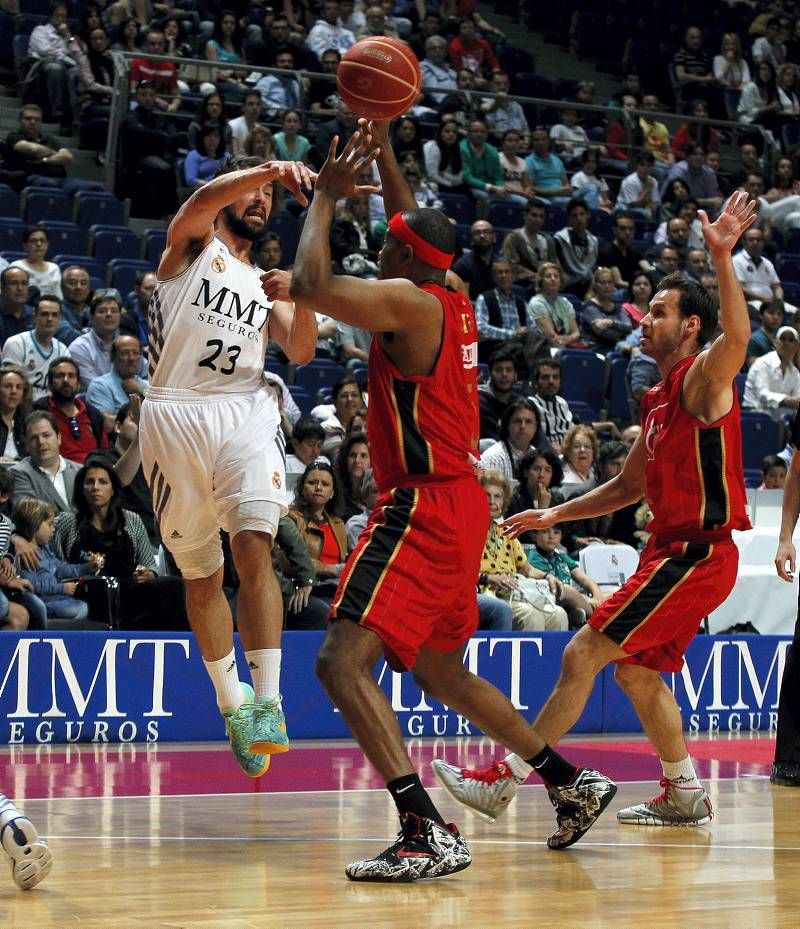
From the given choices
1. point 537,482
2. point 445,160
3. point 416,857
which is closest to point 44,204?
point 445,160

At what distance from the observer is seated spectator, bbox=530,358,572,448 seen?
1198 centimetres

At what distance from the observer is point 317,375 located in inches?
492

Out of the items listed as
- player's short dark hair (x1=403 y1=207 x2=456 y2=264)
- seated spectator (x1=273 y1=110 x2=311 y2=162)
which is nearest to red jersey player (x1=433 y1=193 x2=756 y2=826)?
player's short dark hair (x1=403 y1=207 x2=456 y2=264)

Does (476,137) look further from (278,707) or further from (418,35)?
(278,707)

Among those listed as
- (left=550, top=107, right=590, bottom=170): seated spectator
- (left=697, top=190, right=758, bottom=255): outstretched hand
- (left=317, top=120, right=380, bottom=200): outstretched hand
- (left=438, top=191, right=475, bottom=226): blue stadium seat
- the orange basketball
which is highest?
(left=550, top=107, right=590, bottom=170): seated spectator

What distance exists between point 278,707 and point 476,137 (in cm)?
1127

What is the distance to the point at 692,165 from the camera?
704 inches

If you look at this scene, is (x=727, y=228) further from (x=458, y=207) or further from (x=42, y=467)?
(x=458, y=207)

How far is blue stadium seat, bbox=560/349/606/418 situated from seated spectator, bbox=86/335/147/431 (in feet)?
14.2

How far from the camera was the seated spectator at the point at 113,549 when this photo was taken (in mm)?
8852

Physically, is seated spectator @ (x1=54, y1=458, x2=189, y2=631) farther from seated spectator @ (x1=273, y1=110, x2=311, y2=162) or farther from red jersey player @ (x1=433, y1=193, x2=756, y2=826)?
seated spectator @ (x1=273, y1=110, x2=311, y2=162)

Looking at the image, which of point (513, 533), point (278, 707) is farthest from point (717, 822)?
point (278, 707)

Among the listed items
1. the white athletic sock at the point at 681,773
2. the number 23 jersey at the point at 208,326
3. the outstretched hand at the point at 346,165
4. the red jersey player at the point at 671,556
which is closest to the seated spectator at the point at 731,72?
Answer: the red jersey player at the point at 671,556

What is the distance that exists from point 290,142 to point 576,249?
10.1ft
